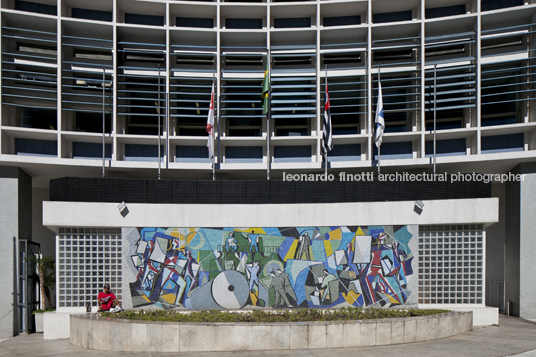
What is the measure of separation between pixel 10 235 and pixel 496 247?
29376mm

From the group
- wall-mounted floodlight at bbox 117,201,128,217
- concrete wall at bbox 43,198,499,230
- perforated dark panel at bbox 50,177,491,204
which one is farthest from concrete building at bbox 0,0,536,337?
wall-mounted floodlight at bbox 117,201,128,217

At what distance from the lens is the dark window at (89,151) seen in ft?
95.6

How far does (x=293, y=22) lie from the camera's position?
31172mm

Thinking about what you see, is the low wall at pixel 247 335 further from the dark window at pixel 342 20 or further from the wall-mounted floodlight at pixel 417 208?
the dark window at pixel 342 20

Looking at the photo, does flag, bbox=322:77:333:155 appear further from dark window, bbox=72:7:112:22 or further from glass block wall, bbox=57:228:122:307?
dark window, bbox=72:7:112:22

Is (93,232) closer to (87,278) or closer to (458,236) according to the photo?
(87,278)

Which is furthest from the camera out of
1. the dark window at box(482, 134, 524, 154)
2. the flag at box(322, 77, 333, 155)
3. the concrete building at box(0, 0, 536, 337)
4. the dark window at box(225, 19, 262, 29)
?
the dark window at box(225, 19, 262, 29)

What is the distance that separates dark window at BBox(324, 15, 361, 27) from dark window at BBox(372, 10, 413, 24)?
113 centimetres

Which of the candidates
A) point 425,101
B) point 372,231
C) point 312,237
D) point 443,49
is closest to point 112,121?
point 312,237

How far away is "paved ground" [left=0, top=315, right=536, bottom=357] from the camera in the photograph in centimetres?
1468

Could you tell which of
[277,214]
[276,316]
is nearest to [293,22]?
[277,214]

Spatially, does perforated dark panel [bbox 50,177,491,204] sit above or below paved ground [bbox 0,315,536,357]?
above

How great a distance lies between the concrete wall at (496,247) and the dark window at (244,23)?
19029mm

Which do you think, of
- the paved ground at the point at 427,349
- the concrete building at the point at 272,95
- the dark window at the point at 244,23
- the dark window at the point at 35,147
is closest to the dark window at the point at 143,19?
the concrete building at the point at 272,95
